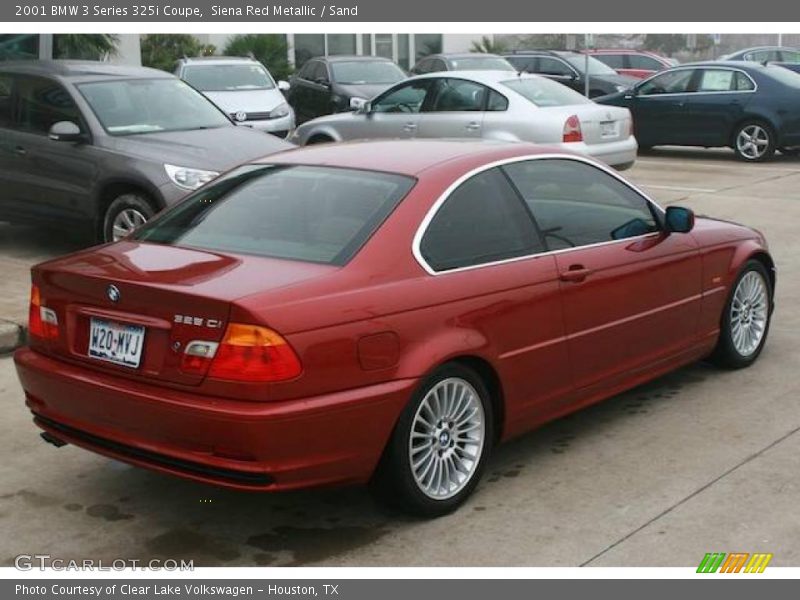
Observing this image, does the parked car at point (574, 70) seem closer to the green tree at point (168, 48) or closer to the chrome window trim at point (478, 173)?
the green tree at point (168, 48)

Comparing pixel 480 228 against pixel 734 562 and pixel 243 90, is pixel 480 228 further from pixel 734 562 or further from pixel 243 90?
pixel 243 90

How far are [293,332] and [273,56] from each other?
25.8 meters

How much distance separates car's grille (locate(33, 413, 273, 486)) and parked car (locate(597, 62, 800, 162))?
14.7m

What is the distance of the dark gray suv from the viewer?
939 cm

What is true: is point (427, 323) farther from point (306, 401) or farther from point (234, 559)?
point (234, 559)

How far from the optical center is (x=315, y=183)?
17.4 ft

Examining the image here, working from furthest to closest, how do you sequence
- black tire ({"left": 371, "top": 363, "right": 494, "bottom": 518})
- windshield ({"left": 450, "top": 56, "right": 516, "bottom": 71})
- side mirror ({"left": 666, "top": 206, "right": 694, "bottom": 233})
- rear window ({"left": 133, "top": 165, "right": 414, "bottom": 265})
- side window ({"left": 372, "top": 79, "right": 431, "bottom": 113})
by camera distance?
1. windshield ({"left": 450, "top": 56, "right": 516, "bottom": 71})
2. side window ({"left": 372, "top": 79, "right": 431, "bottom": 113})
3. side mirror ({"left": 666, "top": 206, "right": 694, "bottom": 233})
4. rear window ({"left": 133, "top": 165, "right": 414, "bottom": 265})
5. black tire ({"left": 371, "top": 363, "right": 494, "bottom": 518})

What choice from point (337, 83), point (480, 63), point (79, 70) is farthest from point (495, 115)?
point (480, 63)

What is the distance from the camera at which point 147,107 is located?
10.2 metres

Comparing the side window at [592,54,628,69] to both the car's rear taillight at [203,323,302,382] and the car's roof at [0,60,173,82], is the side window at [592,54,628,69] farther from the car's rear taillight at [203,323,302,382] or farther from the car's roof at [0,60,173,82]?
the car's rear taillight at [203,323,302,382]

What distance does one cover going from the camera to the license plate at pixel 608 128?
13.5 m

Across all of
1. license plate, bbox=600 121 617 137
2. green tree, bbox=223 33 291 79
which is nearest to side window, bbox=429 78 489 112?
license plate, bbox=600 121 617 137

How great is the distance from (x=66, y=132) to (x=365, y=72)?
1170cm

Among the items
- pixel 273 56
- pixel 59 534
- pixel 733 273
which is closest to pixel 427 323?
pixel 59 534
